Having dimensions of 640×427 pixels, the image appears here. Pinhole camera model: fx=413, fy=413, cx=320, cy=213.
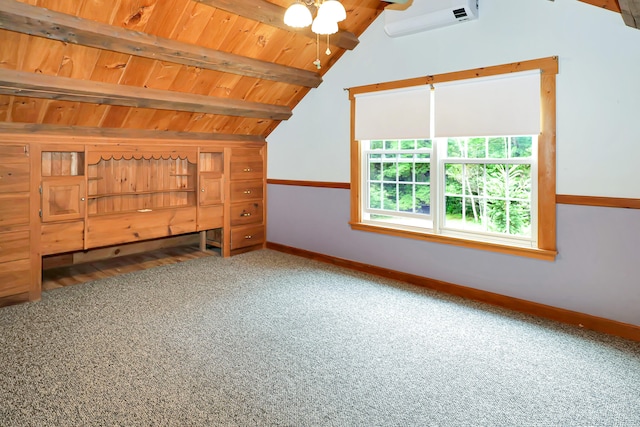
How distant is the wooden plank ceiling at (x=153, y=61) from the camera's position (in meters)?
2.78

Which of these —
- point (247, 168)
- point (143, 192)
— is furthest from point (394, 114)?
point (143, 192)

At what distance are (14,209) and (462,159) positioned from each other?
3.76 meters

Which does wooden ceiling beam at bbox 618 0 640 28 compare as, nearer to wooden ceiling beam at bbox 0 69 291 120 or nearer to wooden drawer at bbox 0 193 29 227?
wooden ceiling beam at bbox 0 69 291 120

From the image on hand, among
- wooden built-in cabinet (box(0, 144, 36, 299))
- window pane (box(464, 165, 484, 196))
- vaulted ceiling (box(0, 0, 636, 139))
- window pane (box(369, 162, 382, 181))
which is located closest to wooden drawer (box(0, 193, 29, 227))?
wooden built-in cabinet (box(0, 144, 36, 299))

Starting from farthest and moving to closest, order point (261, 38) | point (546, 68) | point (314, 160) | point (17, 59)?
point (314, 160) → point (261, 38) → point (546, 68) → point (17, 59)

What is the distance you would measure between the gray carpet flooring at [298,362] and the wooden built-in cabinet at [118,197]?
487 mm

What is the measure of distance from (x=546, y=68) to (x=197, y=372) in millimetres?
3169

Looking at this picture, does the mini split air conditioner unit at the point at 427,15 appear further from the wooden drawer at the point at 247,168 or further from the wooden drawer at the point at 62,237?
the wooden drawer at the point at 62,237

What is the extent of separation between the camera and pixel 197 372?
7.58 feet

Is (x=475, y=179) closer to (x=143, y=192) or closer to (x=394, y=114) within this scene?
(x=394, y=114)

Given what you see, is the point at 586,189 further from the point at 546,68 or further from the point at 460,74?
the point at 460,74

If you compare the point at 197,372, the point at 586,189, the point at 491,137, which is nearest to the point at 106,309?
the point at 197,372

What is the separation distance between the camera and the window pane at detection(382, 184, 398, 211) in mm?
4230

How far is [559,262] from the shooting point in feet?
10.2
